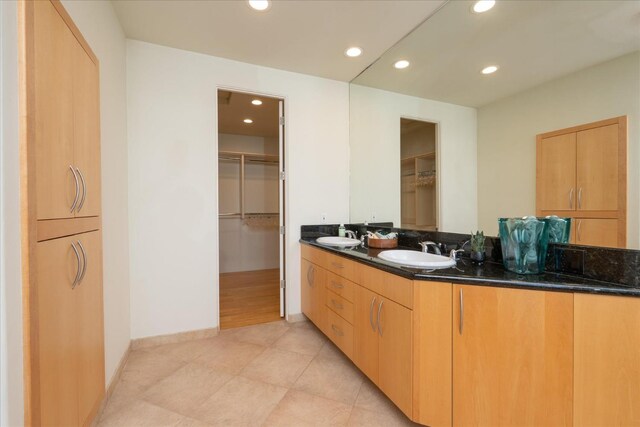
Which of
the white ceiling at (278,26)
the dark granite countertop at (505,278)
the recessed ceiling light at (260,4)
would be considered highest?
the white ceiling at (278,26)

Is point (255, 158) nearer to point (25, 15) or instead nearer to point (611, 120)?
point (25, 15)

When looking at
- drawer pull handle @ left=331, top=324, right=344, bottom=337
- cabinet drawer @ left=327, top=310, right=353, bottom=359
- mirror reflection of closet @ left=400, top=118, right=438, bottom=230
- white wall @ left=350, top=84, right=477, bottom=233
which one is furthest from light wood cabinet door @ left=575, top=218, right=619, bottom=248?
drawer pull handle @ left=331, top=324, right=344, bottom=337

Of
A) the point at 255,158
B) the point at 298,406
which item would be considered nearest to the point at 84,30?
the point at 298,406

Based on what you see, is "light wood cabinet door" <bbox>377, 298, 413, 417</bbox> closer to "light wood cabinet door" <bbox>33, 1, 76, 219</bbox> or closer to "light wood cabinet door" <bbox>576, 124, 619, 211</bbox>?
"light wood cabinet door" <bbox>576, 124, 619, 211</bbox>

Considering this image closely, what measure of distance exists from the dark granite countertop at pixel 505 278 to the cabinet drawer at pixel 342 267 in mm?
332

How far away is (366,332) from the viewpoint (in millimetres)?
1774

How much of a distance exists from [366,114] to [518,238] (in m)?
1.99

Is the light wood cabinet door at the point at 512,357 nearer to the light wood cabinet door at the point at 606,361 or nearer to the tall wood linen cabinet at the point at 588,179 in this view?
the light wood cabinet door at the point at 606,361

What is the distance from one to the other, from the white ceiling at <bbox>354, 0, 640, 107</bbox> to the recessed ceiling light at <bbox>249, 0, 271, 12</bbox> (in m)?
1.14

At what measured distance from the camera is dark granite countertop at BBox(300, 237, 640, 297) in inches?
43.8

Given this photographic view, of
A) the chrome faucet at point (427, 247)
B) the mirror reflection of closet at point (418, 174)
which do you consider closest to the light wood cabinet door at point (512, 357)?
the chrome faucet at point (427, 247)

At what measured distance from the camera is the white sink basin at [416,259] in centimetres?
145

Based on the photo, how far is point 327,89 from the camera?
3035mm

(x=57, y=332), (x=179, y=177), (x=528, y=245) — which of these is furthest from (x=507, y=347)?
(x=179, y=177)
